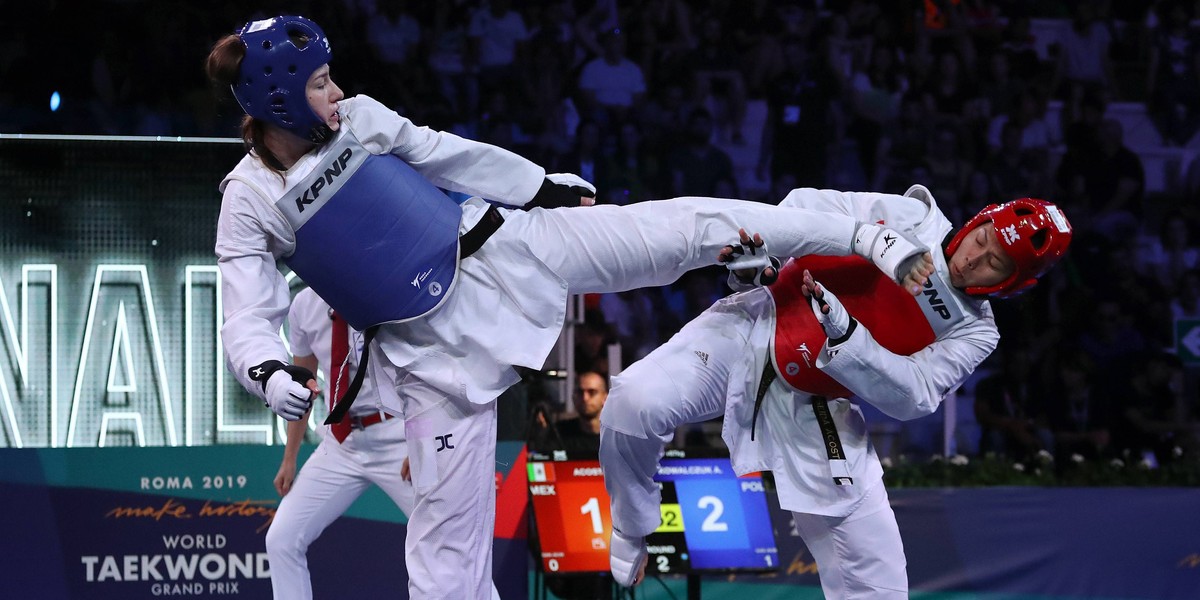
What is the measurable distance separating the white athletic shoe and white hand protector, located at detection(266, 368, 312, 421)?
144 cm

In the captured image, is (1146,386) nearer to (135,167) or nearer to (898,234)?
(898,234)

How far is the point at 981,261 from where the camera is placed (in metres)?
3.74

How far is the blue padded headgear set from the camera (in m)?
3.16

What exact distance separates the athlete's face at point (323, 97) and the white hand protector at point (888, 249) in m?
1.61

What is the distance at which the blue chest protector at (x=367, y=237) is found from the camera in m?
3.22

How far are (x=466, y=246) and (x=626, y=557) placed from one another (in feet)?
4.21

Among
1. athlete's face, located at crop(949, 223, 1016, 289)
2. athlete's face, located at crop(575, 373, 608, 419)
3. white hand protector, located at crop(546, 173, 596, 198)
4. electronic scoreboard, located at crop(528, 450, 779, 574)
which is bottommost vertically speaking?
A: electronic scoreboard, located at crop(528, 450, 779, 574)

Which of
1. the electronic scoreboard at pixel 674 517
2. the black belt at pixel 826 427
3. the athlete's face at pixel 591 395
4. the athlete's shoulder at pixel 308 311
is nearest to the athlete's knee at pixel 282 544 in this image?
the athlete's shoulder at pixel 308 311

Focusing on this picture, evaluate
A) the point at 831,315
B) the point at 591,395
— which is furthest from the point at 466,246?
the point at 591,395

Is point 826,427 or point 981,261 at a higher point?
point 981,261

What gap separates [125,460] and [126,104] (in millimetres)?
2767

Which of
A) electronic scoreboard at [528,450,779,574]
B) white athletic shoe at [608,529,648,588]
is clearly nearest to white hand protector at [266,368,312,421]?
white athletic shoe at [608,529,648,588]

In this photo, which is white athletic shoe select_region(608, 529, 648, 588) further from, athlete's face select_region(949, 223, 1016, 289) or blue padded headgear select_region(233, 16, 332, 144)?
blue padded headgear select_region(233, 16, 332, 144)

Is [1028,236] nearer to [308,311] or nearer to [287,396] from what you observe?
[287,396]
